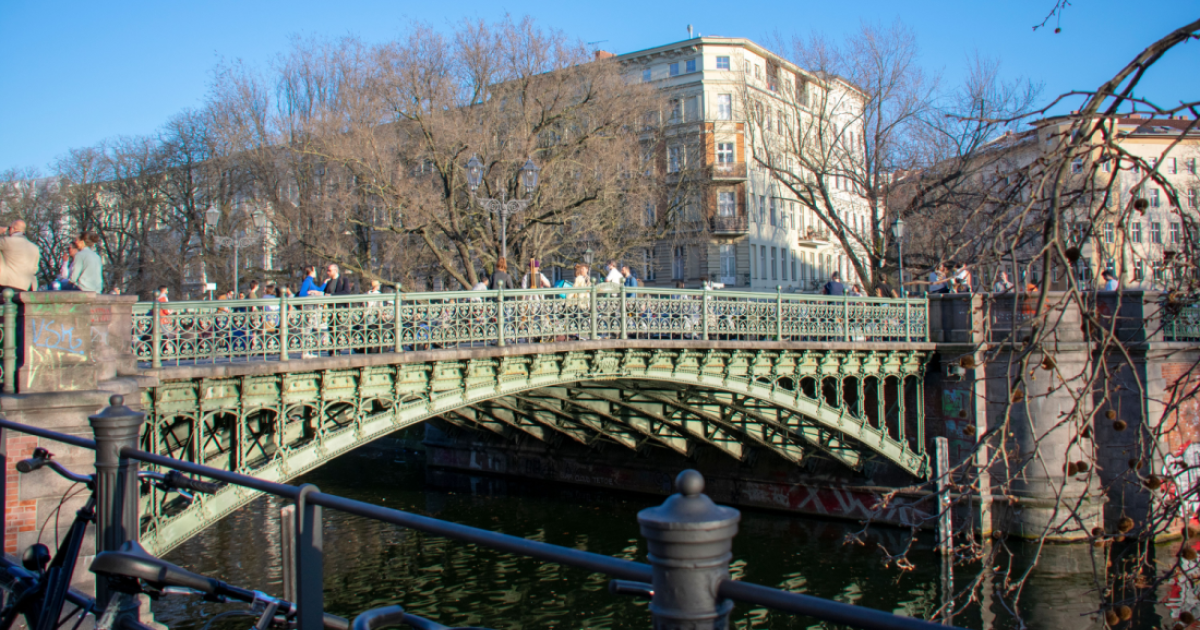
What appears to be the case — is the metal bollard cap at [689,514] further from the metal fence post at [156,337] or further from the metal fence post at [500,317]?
the metal fence post at [500,317]

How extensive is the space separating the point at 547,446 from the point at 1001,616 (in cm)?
1307

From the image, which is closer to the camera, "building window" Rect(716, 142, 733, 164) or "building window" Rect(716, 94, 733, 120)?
"building window" Rect(716, 142, 733, 164)

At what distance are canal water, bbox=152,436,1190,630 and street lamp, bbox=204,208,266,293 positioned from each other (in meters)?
5.56

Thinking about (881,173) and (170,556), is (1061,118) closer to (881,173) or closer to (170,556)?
(170,556)

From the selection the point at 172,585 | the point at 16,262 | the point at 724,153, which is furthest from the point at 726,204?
the point at 172,585

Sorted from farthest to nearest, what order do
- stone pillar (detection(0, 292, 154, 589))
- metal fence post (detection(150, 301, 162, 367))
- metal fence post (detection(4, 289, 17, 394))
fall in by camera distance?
metal fence post (detection(150, 301, 162, 367)), metal fence post (detection(4, 289, 17, 394)), stone pillar (detection(0, 292, 154, 589))

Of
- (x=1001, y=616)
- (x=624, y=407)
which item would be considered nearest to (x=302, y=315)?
(x=624, y=407)

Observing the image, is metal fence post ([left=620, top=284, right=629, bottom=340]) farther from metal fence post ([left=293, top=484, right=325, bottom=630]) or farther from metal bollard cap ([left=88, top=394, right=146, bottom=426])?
metal fence post ([left=293, top=484, right=325, bottom=630])

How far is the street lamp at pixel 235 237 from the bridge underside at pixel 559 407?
6.37 meters

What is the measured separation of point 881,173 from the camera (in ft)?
92.5

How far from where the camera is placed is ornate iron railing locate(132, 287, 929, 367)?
33.6 ft

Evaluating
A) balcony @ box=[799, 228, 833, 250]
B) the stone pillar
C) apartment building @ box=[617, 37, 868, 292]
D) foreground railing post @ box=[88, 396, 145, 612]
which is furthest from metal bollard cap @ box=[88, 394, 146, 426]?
balcony @ box=[799, 228, 833, 250]

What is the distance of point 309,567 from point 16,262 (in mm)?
7570

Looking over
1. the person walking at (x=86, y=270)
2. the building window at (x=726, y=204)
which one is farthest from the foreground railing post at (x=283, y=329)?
the building window at (x=726, y=204)
